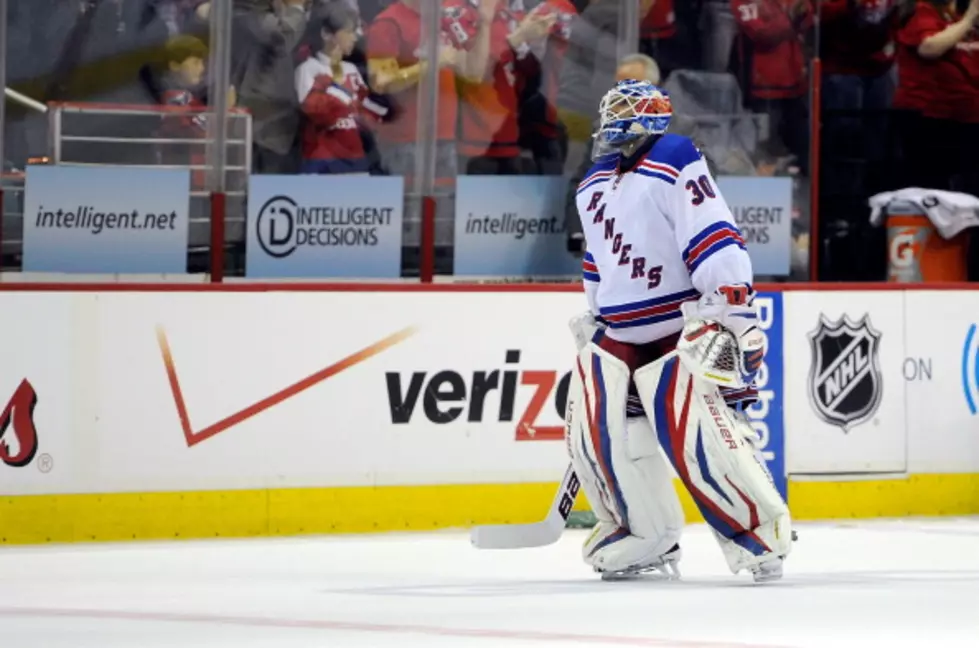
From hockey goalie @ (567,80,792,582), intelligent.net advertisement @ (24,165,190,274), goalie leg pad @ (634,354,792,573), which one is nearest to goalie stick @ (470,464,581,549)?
hockey goalie @ (567,80,792,582)

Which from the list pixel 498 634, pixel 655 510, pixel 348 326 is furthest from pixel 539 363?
pixel 498 634

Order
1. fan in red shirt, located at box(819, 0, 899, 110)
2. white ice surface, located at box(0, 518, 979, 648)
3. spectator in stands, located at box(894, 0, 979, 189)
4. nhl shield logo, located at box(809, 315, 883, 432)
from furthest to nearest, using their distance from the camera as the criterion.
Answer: fan in red shirt, located at box(819, 0, 899, 110)
spectator in stands, located at box(894, 0, 979, 189)
nhl shield logo, located at box(809, 315, 883, 432)
white ice surface, located at box(0, 518, 979, 648)

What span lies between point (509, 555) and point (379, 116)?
2401mm

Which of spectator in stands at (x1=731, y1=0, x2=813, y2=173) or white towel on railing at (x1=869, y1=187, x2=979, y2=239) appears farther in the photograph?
white towel on railing at (x1=869, y1=187, x2=979, y2=239)

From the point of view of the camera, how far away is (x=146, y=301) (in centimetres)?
743

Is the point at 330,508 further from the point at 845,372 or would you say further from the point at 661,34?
the point at 661,34

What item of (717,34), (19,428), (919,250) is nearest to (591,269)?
(19,428)

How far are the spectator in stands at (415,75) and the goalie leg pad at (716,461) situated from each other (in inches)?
116

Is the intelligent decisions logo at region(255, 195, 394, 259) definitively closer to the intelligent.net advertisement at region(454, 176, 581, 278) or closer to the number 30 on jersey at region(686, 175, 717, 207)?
the intelligent.net advertisement at region(454, 176, 581, 278)

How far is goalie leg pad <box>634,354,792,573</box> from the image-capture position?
590cm

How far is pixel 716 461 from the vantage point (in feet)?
19.4

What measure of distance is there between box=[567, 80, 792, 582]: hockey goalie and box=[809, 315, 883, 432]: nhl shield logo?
2.25 metres

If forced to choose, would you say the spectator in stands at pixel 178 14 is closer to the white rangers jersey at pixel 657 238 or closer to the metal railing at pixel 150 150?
the metal railing at pixel 150 150

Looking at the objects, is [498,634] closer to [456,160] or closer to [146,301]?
[146,301]
